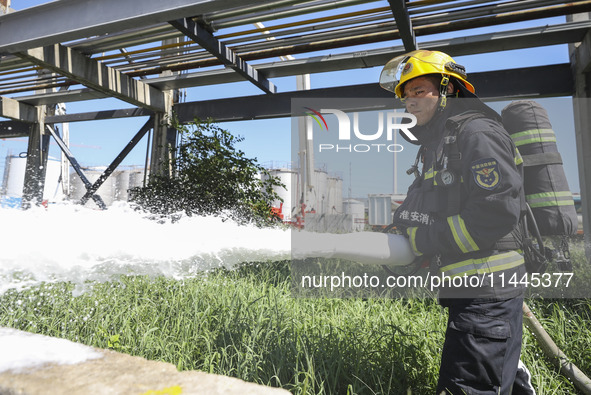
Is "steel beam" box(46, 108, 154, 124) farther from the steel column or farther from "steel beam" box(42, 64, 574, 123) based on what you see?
the steel column

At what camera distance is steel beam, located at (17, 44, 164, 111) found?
5.34 m

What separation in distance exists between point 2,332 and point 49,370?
466 mm

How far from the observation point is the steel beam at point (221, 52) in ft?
14.9

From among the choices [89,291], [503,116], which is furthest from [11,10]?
[503,116]

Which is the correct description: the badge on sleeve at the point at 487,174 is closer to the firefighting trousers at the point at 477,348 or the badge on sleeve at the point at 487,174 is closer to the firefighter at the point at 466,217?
the firefighter at the point at 466,217

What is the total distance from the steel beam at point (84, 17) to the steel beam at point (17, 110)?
12.2 feet

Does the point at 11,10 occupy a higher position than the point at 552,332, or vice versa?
the point at 11,10

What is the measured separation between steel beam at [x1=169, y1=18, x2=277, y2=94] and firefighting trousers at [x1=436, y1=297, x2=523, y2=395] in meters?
4.10

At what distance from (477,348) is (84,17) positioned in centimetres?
491

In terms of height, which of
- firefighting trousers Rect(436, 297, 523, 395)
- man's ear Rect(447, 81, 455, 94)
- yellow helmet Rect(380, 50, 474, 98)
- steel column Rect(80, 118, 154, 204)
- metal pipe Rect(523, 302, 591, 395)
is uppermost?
steel column Rect(80, 118, 154, 204)

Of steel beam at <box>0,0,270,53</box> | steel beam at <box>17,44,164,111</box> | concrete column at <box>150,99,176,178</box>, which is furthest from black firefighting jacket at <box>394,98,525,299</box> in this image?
concrete column at <box>150,99,176,178</box>

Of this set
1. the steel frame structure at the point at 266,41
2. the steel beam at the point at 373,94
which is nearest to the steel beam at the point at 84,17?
the steel frame structure at the point at 266,41

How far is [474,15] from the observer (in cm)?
439

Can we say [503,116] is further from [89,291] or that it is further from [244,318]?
[89,291]
